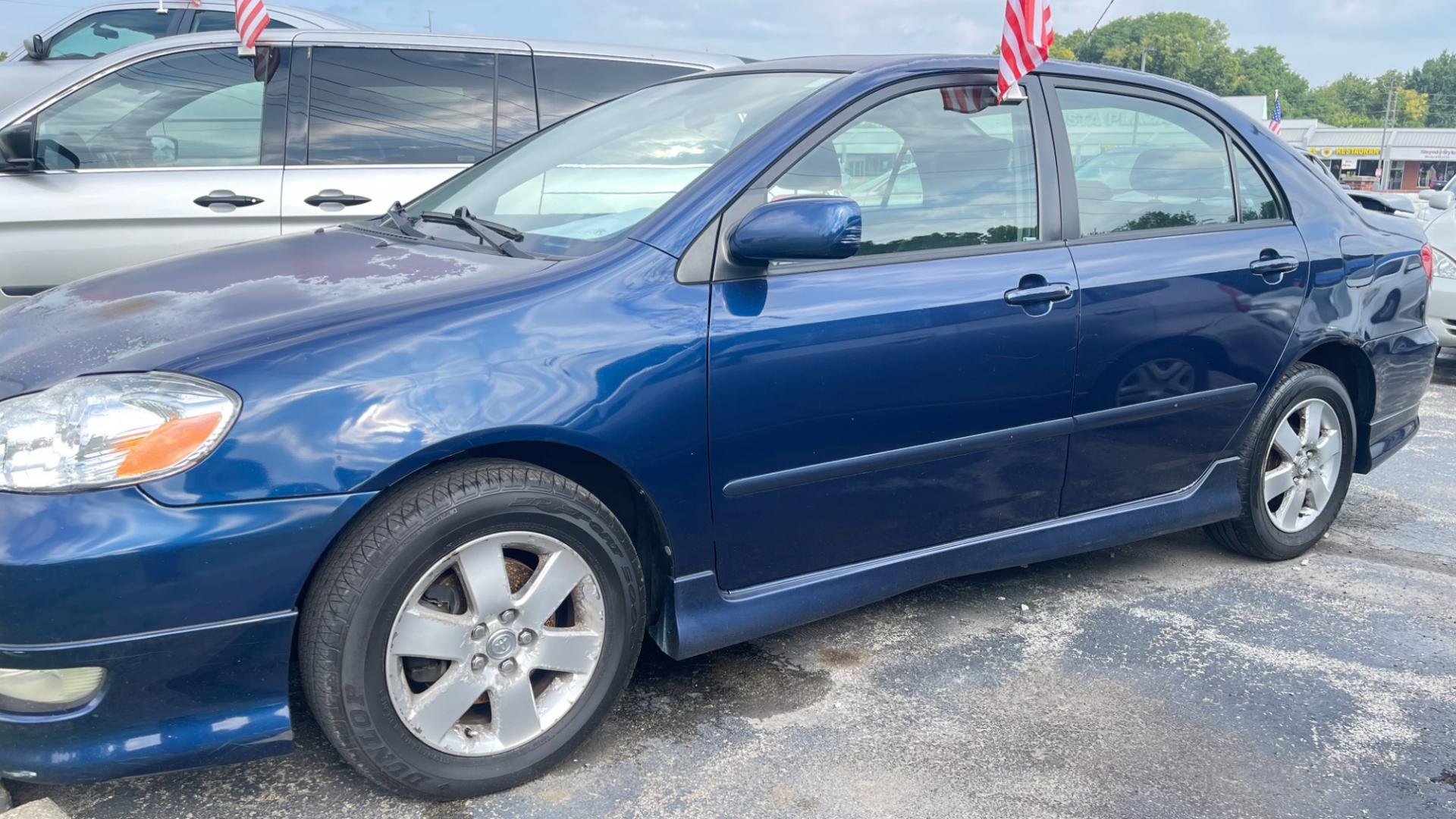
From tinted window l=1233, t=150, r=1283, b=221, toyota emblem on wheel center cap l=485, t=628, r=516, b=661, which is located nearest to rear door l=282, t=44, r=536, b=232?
toyota emblem on wheel center cap l=485, t=628, r=516, b=661

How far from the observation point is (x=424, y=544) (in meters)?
2.11

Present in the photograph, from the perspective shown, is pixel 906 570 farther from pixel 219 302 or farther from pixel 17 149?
pixel 17 149

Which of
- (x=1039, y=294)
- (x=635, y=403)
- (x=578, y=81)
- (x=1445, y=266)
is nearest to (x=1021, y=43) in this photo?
(x=1039, y=294)

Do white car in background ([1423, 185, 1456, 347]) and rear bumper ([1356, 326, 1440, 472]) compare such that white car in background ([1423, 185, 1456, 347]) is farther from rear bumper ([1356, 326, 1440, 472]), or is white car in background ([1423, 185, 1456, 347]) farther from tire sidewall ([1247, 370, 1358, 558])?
tire sidewall ([1247, 370, 1358, 558])

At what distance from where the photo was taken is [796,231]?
2410mm

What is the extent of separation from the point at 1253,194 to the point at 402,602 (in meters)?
2.88

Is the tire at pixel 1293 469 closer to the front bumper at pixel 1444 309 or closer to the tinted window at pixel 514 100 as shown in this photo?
the tinted window at pixel 514 100

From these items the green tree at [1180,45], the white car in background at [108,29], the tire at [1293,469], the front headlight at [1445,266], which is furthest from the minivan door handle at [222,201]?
the green tree at [1180,45]

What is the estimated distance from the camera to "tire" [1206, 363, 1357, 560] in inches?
141

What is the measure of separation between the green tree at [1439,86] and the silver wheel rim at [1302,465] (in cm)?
13801

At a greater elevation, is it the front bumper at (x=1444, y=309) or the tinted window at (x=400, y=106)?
the tinted window at (x=400, y=106)

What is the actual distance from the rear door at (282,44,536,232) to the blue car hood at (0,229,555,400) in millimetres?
2182

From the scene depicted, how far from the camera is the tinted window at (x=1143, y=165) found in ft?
10.4

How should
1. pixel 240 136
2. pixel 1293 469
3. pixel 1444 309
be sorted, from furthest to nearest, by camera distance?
1. pixel 1444 309
2. pixel 240 136
3. pixel 1293 469
